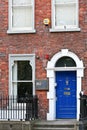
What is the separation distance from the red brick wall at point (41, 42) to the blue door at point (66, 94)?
0.63 meters

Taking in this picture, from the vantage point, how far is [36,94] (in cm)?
2150

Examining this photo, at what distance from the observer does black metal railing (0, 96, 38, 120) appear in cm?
2030

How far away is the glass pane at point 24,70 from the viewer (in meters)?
21.9

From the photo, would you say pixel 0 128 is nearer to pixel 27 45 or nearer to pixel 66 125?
pixel 66 125

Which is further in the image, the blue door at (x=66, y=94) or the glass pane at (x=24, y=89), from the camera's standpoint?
the glass pane at (x=24, y=89)

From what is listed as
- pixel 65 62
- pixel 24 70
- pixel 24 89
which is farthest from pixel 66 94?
pixel 24 70

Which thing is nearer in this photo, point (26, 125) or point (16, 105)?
point (26, 125)

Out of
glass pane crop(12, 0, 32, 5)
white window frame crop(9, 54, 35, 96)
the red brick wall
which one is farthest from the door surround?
glass pane crop(12, 0, 32, 5)

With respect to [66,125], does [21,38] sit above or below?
above

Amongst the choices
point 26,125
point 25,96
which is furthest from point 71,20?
point 26,125

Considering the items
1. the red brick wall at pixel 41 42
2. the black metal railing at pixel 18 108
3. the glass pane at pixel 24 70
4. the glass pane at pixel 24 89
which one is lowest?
the black metal railing at pixel 18 108

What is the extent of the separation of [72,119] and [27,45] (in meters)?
3.83

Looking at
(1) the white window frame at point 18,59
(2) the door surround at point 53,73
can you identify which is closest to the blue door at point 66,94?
(2) the door surround at point 53,73

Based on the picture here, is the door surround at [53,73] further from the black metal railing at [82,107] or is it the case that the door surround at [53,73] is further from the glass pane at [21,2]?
the glass pane at [21,2]
